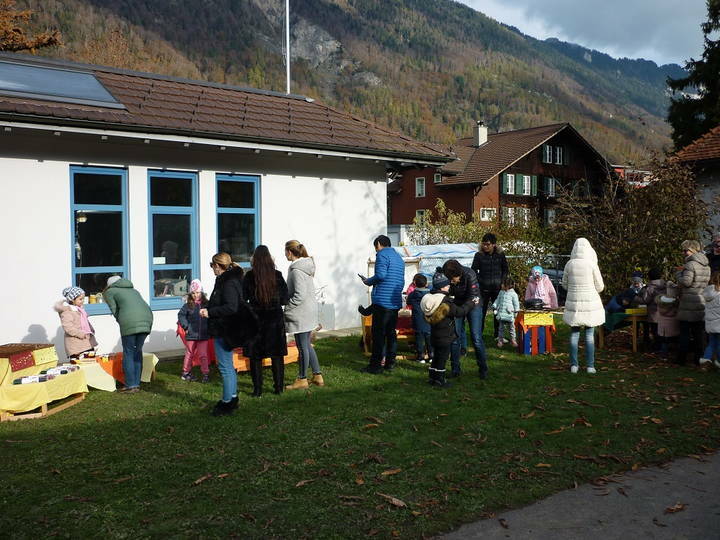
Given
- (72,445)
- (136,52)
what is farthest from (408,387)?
(136,52)

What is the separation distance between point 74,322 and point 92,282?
199cm

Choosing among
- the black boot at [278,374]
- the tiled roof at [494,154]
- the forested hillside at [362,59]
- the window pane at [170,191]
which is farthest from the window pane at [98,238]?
the tiled roof at [494,154]

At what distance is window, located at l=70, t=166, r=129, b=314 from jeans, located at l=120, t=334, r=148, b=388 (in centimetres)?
223

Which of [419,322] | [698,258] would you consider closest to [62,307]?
[419,322]

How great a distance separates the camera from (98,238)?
1038cm

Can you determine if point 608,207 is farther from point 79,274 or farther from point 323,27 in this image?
point 323,27

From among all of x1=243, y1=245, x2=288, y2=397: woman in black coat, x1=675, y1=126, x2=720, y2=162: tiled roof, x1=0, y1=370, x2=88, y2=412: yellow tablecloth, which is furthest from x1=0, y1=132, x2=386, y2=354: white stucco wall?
x1=675, y1=126, x2=720, y2=162: tiled roof

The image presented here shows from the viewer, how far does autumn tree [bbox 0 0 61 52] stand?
77.3ft

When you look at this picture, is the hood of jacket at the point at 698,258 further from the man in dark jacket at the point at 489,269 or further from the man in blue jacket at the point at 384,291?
the man in blue jacket at the point at 384,291

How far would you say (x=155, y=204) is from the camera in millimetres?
10930

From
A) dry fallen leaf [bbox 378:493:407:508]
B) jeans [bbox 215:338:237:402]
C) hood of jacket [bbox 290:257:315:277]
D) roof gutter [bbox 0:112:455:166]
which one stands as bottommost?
dry fallen leaf [bbox 378:493:407:508]

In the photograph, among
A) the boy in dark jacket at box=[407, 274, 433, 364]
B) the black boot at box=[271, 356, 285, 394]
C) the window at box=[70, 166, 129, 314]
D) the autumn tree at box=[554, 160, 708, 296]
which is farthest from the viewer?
the autumn tree at box=[554, 160, 708, 296]

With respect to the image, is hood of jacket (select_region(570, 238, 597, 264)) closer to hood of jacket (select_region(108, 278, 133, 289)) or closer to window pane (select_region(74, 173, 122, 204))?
hood of jacket (select_region(108, 278, 133, 289))

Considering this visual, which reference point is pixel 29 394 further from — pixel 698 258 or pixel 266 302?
pixel 698 258
